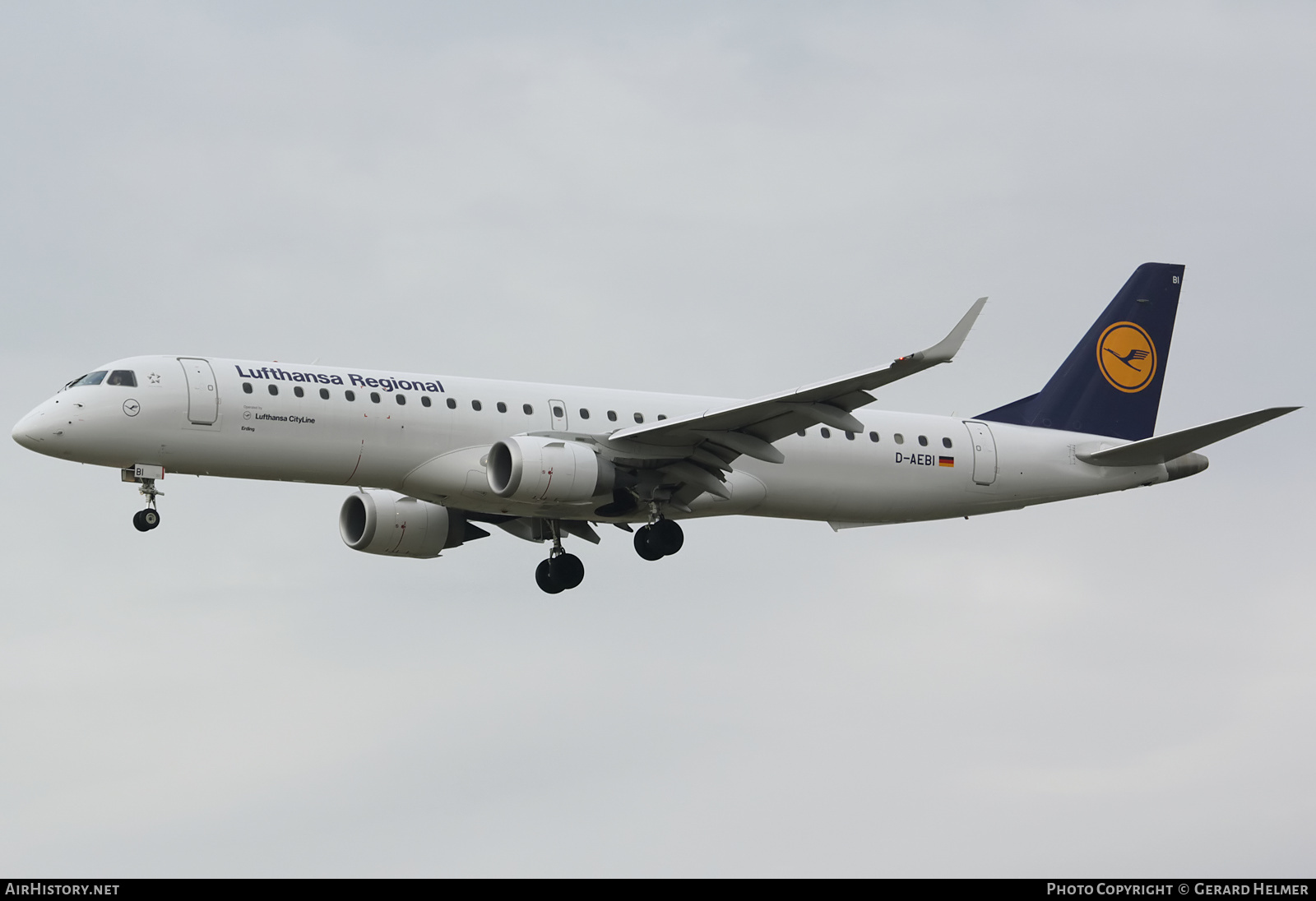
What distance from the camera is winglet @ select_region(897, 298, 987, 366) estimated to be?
32.1 m

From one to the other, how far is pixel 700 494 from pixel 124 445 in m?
11.9

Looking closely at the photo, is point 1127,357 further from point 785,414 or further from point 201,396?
point 201,396

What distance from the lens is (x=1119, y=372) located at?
44.8 metres

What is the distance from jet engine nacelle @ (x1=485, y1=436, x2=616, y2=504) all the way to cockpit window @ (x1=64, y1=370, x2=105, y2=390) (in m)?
7.62

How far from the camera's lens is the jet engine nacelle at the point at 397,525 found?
134 ft

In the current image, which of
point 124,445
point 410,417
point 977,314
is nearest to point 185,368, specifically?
point 124,445

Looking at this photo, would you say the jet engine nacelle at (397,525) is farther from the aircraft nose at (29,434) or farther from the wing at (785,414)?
the aircraft nose at (29,434)

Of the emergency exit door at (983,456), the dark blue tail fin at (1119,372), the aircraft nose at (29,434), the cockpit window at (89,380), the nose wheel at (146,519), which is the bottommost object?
the nose wheel at (146,519)

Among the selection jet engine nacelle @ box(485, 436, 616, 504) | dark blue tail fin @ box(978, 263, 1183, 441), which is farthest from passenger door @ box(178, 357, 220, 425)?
dark blue tail fin @ box(978, 263, 1183, 441)

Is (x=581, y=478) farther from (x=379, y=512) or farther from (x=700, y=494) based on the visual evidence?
(x=379, y=512)

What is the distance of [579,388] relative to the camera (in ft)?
126

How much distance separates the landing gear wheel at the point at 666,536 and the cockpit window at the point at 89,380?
37.7 feet

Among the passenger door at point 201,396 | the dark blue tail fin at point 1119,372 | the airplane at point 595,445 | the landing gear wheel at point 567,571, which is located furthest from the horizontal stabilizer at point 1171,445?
the passenger door at point 201,396

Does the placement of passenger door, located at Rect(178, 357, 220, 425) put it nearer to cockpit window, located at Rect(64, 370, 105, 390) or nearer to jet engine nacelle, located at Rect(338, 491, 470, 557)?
cockpit window, located at Rect(64, 370, 105, 390)
